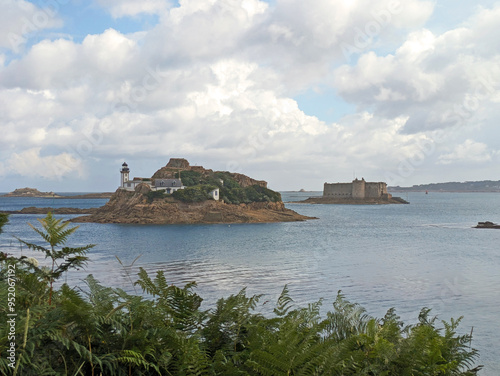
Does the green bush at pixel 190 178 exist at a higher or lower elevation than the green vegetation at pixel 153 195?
higher

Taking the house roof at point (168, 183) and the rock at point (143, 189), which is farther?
the house roof at point (168, 183)

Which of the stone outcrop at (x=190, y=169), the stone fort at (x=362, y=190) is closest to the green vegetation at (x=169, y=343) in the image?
the stone outcrop at (x=190, y=169)

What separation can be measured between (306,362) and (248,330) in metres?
1.09

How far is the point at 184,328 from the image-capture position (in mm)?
4188

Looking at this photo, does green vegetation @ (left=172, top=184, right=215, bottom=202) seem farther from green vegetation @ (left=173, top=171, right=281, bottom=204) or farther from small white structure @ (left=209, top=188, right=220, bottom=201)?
green vegetation @ (left=173, top=171, right=281, bottom=204)

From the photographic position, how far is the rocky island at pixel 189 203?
7731 cm

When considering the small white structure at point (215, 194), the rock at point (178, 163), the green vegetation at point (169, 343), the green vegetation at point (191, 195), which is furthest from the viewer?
the rock at point (178, 163)

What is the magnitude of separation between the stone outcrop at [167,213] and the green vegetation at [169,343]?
72.0 metres

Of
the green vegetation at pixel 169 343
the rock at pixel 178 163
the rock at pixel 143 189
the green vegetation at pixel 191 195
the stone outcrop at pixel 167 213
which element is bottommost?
the stone outcrop at pixel 167 213

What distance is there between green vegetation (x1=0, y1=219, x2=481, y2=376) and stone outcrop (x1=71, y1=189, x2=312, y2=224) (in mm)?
71952

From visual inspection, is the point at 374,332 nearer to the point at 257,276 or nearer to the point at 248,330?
the point at 248,330

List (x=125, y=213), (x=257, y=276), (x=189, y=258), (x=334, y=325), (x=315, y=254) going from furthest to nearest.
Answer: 1. (x=125, y=213)
2. (x=315, y=254)
3. (x=189, y=258)
4. (x=257, y=276)
5. (x=334, y=325)

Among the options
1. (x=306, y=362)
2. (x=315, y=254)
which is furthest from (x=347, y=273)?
(x=306, y=362)

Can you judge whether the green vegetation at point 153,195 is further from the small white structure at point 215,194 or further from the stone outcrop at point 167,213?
the small white structure at point 215,194
